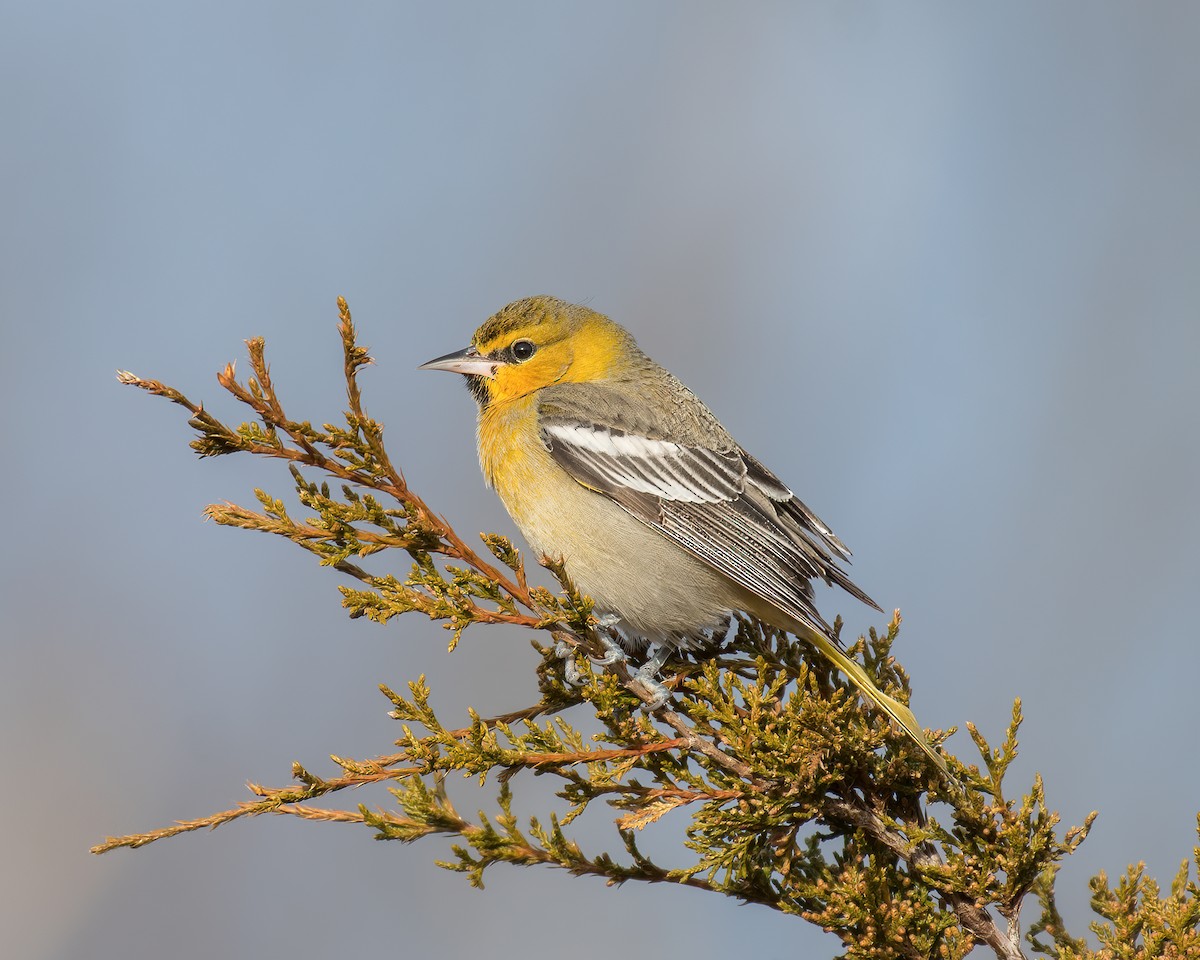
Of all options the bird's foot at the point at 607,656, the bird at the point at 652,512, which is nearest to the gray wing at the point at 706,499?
the bird at the point at 652,512

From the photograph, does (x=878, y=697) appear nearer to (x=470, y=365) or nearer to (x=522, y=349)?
(x=522, y=349)

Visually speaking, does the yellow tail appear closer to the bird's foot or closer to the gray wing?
the gray wing

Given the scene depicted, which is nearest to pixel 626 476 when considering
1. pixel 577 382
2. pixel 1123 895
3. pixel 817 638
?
pixel 577 382

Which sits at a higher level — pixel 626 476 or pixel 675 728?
pixel 626 476

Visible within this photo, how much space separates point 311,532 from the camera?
12.6 feet

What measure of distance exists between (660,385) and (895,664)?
6.50 feet

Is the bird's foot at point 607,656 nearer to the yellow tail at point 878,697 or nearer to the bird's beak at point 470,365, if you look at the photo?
the yellow tail at point 878,697

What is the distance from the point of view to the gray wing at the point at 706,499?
15.3ft

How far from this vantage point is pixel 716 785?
3.77m

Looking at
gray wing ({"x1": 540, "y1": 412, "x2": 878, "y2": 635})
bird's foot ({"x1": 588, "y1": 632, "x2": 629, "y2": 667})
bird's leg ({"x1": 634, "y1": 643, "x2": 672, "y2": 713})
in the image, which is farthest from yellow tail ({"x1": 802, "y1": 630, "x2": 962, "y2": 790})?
bird's foot ({"x1": 588, "y1": 632, "x2": 629, "y2": 667})

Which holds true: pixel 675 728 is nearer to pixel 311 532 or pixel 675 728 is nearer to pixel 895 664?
pixel 895 664

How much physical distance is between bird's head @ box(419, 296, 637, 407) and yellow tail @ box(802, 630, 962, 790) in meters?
1.97

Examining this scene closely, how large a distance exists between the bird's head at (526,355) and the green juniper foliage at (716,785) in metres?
1.71

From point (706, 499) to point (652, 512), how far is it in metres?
0.29
